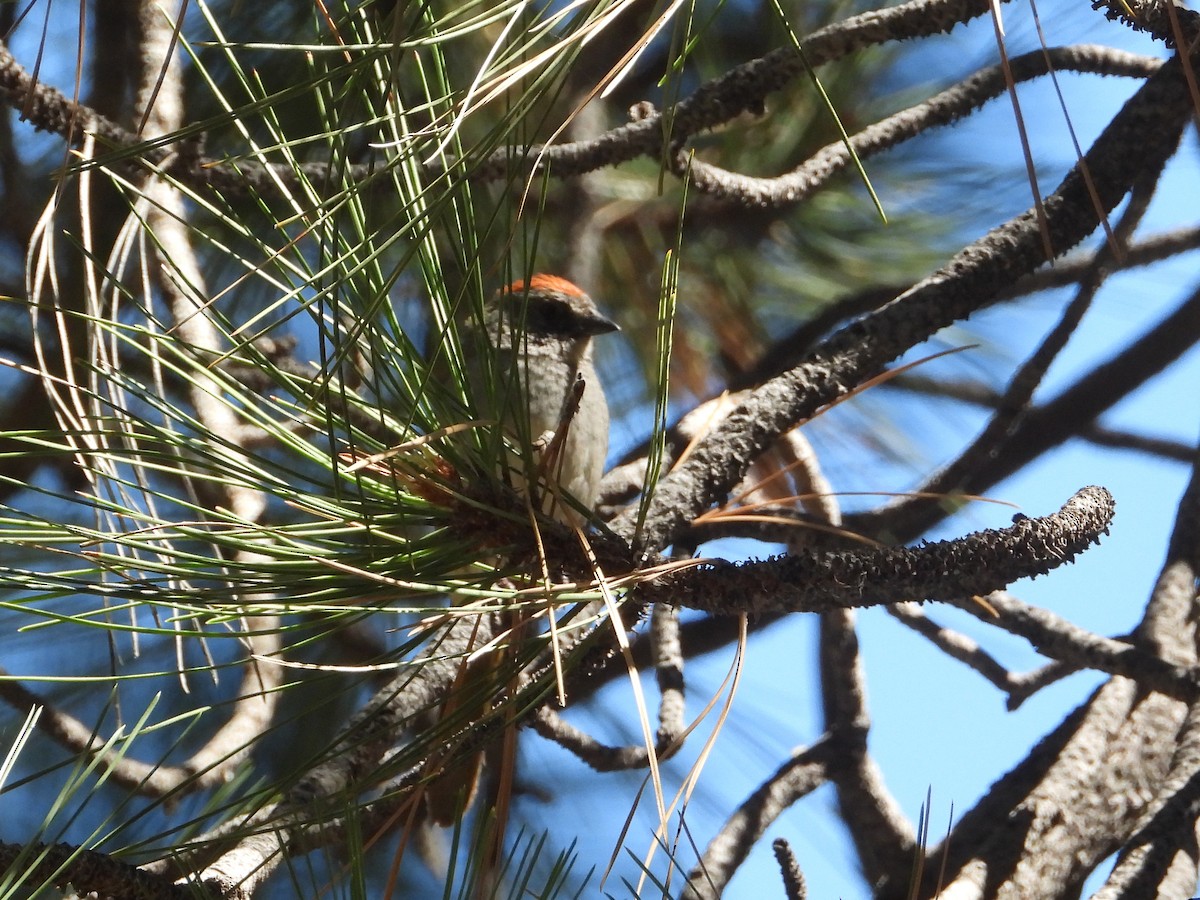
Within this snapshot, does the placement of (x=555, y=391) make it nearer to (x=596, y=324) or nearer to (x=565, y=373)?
(x=565, y=373)

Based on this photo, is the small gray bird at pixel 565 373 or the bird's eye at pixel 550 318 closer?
the small gray bird at pixel 565 373

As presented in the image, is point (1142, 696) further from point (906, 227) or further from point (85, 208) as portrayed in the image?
point (85, 208)

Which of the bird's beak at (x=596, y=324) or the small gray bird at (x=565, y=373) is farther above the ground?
the bird's beak at (x=596, y=324)

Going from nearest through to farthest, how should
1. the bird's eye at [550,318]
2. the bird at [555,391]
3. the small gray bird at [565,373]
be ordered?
the bird at [555,391]
the small gray bird at [565,373]
the bird's eye at [550,318]

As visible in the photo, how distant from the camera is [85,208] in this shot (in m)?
1.24

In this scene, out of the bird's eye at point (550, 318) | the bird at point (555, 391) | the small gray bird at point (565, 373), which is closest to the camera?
the bird at point (555, 391)

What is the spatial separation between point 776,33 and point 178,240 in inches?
52.8

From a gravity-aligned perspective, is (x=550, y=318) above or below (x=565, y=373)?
above

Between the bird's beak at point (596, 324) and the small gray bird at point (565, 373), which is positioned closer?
the small gray bird at point (565, 373)

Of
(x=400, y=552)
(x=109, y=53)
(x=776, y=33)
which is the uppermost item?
(x=776, y=33)

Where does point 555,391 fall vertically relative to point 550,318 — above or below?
below

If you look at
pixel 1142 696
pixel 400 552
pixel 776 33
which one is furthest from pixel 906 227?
pixel 400 552

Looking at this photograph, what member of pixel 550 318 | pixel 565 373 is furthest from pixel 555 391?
pixel 550 318

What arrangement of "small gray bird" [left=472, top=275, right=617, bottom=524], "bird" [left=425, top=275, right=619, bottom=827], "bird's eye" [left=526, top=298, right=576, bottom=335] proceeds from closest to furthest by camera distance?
"bird" [left=425, top=275, right=619, bottom=827] → "small gray bird" [left=472, top=275, right=617, bottom=524] → "bird's eye" [left=526, top=298, right=576, bottom=335]
